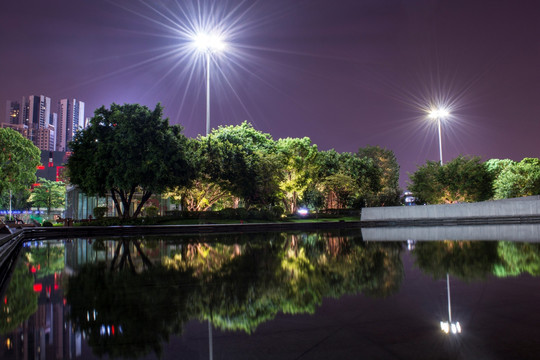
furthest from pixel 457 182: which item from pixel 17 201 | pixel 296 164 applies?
pixel 17 201

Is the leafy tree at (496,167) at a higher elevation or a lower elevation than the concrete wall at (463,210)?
higher

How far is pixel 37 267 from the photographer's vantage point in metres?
9.08

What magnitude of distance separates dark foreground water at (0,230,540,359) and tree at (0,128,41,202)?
4283 cm

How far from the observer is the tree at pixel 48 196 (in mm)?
80500

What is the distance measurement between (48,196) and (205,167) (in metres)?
61.1

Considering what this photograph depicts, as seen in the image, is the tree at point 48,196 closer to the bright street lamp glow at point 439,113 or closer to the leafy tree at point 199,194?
the leafy tree at point 199,194

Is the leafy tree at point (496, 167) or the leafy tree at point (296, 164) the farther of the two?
the leafy tree at point (496, 167)

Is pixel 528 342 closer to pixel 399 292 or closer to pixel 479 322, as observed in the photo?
pixel 479 322

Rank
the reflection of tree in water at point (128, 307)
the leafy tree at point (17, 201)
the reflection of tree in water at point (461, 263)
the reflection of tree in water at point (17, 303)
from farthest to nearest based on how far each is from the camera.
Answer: the leafy tree at point (17, 201), the reflection of tree in water at point (461, 263), the reflection of tree in water at point (17, 303), the reflection of tree in water at point (128, 307)

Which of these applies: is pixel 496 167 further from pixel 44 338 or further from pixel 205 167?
pixel 44 338

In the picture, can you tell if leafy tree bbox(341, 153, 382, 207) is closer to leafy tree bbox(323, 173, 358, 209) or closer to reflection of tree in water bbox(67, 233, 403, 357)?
leafy tree bbox(323, 173, 358, 209)

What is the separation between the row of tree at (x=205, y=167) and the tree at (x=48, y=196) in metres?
49.5

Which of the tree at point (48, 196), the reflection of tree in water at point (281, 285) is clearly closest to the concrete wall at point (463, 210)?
the reflection of tree in water at point (281, 285)

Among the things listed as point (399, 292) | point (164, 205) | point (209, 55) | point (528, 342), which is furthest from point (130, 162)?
point (528, 342)
